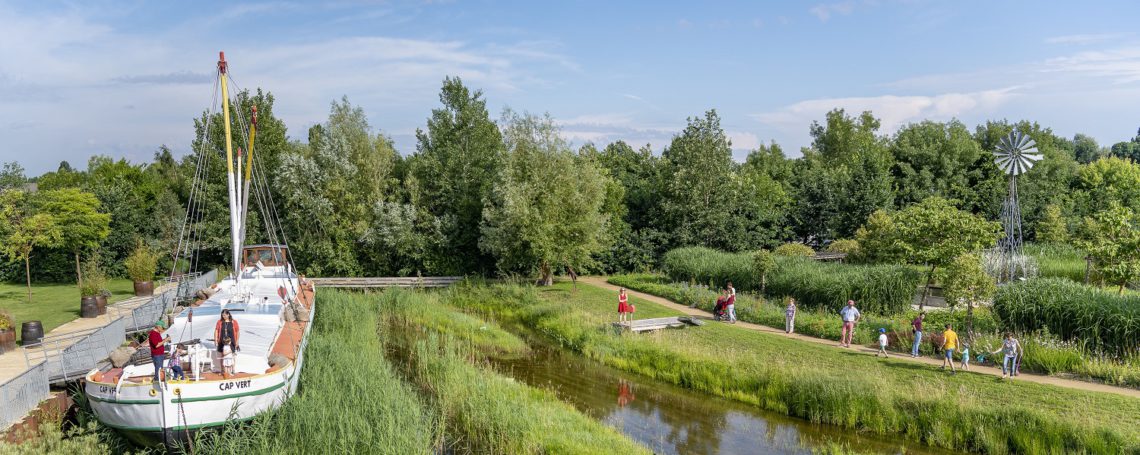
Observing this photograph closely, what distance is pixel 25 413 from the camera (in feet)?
44.5

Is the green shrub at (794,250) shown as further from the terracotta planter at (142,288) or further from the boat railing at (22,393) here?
the boat railing at (22,393)

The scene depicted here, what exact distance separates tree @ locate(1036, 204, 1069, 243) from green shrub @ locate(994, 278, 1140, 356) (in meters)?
20.5

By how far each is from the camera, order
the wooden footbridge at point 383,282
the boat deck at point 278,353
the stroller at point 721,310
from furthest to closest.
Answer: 1. the wooden footbridge at point 383,282
2. the stroller at point 721,310
3. the boat deck at point 278,353

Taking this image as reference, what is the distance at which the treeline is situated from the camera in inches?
1332

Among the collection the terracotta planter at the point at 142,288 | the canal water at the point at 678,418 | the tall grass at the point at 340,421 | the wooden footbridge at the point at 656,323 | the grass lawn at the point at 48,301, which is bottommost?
the canal water at the point at 678,418

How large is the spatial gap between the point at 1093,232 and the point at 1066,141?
72.8 meters

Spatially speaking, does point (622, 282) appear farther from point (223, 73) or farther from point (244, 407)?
point (244, 407)

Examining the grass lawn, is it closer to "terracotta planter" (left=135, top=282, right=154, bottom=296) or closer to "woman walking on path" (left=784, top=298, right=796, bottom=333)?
"terracotta planter" (left=135, top=282, right=154, bottom=296)

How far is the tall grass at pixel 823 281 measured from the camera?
2492 cm

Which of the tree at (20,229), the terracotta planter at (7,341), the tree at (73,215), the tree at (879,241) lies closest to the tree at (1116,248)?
the tree at (879,241)

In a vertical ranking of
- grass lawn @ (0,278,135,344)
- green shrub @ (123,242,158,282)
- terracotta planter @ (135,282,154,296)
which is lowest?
grass lawn @ (0,278,135,344)

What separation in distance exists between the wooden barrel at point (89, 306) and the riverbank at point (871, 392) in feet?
53.0

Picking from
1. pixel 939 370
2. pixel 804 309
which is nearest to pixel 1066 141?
pixel 804 309

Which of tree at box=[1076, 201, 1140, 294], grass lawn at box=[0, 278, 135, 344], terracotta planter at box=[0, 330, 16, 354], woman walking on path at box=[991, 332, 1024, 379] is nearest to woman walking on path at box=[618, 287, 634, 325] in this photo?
woman walking on path at box=[991, 332, 1024, 379]
